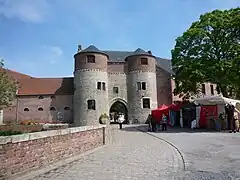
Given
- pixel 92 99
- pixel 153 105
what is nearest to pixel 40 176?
pixel 92 99

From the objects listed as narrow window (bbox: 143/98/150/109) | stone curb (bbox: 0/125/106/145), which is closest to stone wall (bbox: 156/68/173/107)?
narrow window (bbox: 143/98/150/109)

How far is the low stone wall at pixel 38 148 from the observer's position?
20.5ft

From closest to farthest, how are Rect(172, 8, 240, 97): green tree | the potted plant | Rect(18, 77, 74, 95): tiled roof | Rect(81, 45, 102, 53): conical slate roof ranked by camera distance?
Rect(172, 8, 240, 97): green tree < the potted plant < Rect(81, 45, 102, 53): conical slate roof < Rect(18, 77, 74, 95): tiled roof

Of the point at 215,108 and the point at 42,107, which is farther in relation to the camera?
the point at 42,107

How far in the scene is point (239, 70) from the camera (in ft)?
70.4

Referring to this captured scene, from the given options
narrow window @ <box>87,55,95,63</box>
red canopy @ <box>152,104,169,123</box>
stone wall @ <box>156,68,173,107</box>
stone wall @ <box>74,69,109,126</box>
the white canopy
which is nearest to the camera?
the white canopy

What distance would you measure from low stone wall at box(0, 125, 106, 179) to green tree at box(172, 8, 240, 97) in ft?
50.5

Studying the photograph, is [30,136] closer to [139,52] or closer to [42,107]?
[42,107]

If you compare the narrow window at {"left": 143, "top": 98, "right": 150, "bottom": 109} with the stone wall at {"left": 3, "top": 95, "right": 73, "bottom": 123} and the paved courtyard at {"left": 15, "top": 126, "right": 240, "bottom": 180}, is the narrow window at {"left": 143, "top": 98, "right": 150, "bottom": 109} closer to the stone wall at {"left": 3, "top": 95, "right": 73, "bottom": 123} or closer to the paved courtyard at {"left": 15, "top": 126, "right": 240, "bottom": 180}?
the stone wall at {"left": 3, "top": 95, "right": 73, "bottom": 123}

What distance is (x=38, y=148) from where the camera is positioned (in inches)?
295

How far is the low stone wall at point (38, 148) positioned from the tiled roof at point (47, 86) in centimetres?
3057

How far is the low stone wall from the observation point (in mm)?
6238

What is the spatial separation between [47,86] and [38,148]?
35.7 m

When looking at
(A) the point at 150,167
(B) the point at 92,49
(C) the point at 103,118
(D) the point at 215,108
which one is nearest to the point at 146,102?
(C) the point at 103,118
